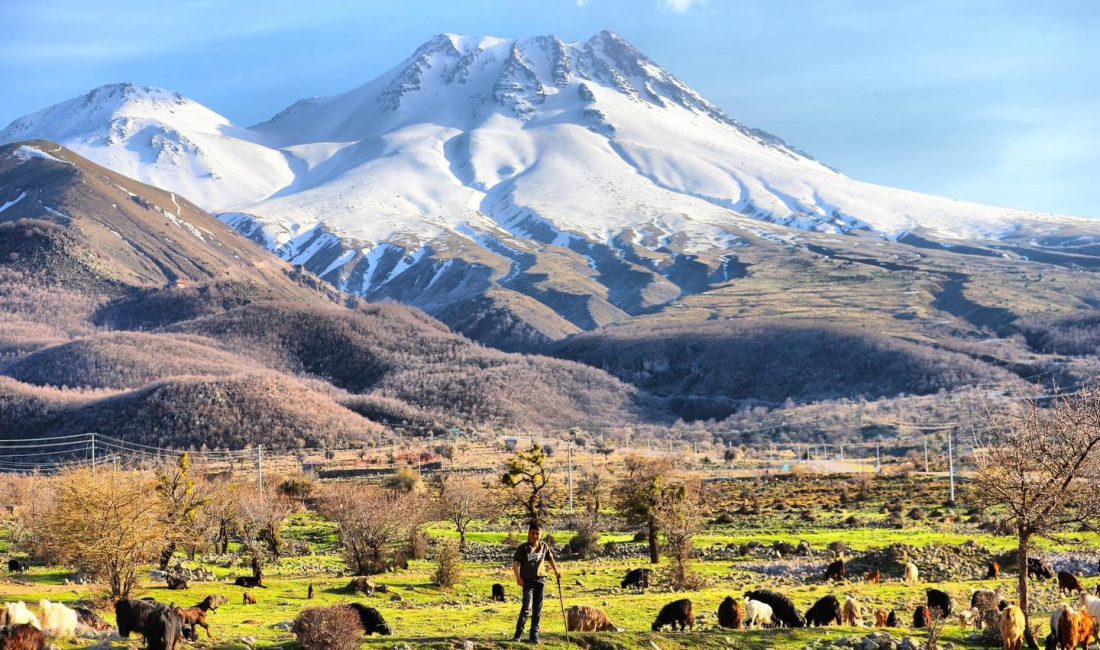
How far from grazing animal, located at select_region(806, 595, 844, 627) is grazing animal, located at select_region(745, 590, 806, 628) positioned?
21 centimetres

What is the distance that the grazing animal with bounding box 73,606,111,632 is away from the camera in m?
19.8

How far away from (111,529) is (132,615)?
6.46 m

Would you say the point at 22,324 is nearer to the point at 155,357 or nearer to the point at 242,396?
the point at 155,357

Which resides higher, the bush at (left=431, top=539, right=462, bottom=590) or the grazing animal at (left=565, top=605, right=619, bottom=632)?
the grazing animal at (left=565, top=605, right=619, bottom=632)

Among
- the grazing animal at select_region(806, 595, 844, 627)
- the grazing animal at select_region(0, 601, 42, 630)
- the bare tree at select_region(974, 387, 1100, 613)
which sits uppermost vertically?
the bare tree at select_region(974, 387, 1100, 613)

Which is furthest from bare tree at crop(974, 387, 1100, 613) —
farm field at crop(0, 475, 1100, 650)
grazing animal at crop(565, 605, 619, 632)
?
grazing animal at crop(565, 605, 619, 632)

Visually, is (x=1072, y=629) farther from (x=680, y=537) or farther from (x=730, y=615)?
(x=680, y=537)

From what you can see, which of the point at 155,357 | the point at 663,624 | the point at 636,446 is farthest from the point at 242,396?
the point at 663,624

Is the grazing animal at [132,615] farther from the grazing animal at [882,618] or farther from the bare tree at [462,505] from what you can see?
the bare tree at [462,505]

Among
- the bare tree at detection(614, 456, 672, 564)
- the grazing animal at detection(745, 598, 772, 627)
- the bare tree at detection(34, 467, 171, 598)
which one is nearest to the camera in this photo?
the grazing animal at detection(745, 598, 772, 627)

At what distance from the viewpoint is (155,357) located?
465 ft

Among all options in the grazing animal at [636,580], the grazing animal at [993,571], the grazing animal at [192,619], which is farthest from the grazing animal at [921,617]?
the grazing animal at [192,619]

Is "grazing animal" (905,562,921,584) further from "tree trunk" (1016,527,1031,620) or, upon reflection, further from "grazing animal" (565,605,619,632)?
"grazing animal" (565,605,619,632)

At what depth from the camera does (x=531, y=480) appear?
4181 centimetres
